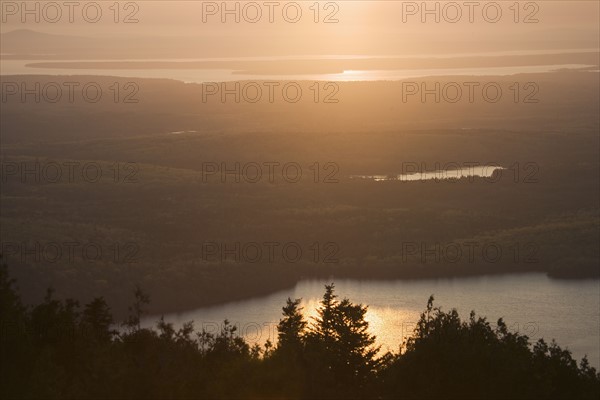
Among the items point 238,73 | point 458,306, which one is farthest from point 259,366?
point 238,73

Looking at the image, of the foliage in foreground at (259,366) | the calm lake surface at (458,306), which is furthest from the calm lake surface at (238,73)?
the foliage in foreground at (259,366)

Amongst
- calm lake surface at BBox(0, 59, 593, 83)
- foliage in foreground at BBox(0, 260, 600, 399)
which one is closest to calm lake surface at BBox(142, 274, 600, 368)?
foliage in foreground at BBox(0, 260, 600, 399)

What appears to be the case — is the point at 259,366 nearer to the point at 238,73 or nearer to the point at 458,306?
the point at 458,306

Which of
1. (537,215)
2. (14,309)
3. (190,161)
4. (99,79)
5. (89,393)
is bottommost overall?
(89,393)

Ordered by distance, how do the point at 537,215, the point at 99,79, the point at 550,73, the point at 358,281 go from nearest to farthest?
the point at 358,281
the point at 537,215
the point at 99,79
the point at 550,73

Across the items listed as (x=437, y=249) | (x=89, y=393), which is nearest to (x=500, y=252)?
(x=437, y=249)

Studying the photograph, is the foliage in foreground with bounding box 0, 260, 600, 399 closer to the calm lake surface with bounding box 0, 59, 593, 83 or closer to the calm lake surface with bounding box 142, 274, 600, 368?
the calm lake surface with bounding box 142, 274, 600, 368

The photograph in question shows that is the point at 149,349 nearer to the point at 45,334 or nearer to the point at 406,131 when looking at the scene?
the point at 45,334
